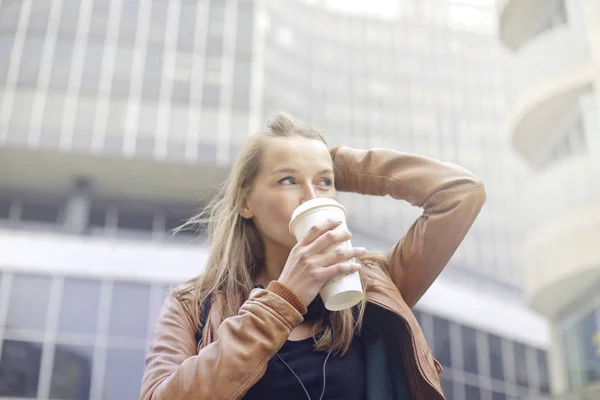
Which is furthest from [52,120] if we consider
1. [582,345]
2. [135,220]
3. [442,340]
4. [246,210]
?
[246,210]

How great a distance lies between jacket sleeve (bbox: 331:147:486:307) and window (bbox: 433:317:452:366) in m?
18.7

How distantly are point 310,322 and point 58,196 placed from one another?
1003 inches

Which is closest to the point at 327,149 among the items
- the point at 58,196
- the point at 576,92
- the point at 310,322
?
the point at 310,322

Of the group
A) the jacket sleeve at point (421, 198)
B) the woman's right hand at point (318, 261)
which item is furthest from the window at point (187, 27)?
the woman's right hand at point (318, 261)

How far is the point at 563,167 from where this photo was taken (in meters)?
12.9

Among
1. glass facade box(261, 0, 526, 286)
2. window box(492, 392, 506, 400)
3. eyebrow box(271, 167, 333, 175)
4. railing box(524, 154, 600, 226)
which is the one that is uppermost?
glass facade box(261, 0, 526, 286)

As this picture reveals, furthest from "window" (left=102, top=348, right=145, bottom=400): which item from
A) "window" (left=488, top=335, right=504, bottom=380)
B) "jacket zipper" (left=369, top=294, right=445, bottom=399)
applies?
"jacket zipper" (left=369, top=294, right=445, bottom=399)

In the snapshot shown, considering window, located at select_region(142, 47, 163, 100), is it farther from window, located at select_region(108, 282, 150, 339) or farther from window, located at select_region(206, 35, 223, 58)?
window, located at select_region(108, 282, 150, 339)

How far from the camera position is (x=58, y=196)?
86.2ft

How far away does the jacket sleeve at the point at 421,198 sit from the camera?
2.24 meters

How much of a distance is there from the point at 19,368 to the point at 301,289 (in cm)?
1718

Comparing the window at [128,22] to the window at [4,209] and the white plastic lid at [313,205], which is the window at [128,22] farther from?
the white plastic lid at [313,205]

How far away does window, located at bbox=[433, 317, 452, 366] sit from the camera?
67.8 feet

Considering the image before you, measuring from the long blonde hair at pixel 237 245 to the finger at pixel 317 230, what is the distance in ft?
0.93
